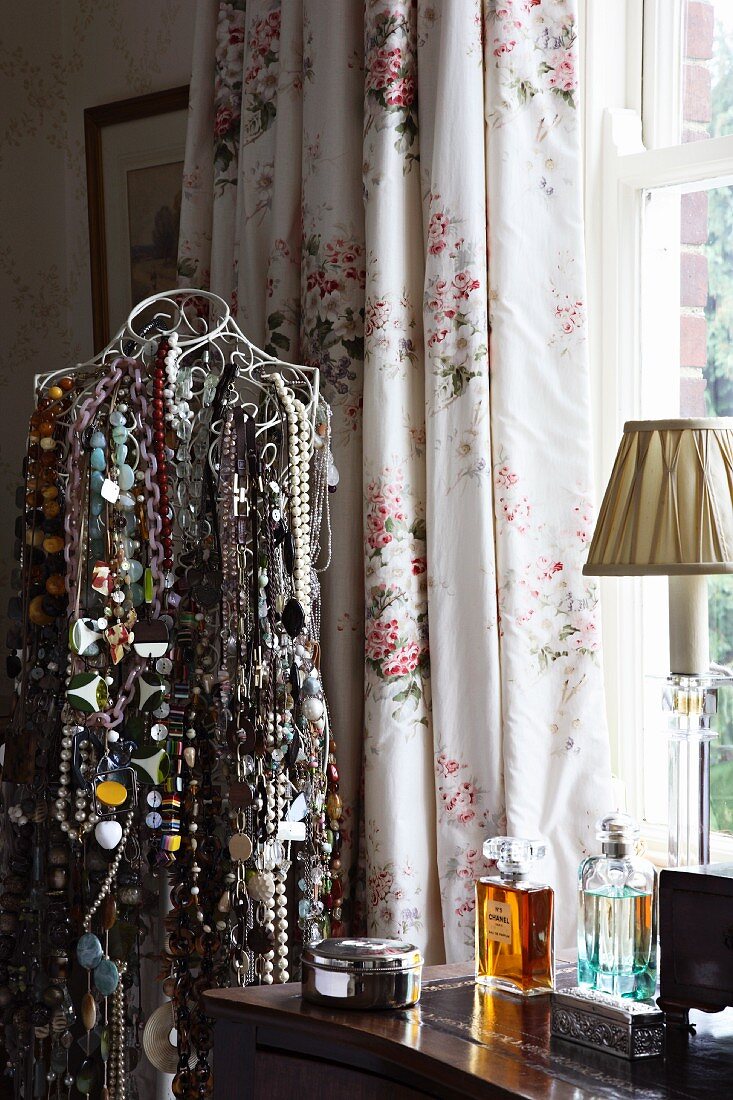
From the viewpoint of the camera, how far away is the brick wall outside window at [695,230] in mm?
1781

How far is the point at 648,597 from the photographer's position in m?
1.83

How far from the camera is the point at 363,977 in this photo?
1.14 metres

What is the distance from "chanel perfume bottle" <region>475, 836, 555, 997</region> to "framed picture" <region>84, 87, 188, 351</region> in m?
1.60

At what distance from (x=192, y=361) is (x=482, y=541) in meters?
0.51

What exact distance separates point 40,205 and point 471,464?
1.55 metres

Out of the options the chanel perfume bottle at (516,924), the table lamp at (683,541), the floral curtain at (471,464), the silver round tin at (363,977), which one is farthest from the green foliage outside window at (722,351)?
the silver round tin at (363,977)

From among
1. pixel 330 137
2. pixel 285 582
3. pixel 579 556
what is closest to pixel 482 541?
pixel 579 556

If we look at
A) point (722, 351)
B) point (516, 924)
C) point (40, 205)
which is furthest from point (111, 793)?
point (40, 205)

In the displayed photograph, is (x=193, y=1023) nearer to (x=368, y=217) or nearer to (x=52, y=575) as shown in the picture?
(x=52, y=575)

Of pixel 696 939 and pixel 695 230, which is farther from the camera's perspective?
pixel 695 230

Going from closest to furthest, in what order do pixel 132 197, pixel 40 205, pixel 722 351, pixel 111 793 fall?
pixel 111 793, pixel 722 351, pixel 132 197, pixel 40 205

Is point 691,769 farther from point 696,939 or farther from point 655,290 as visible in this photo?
point 655,290

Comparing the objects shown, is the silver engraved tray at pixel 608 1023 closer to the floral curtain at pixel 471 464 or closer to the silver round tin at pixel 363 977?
the silver round tin at pixel 363 977

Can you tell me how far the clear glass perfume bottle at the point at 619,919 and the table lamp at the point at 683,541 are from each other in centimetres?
12
